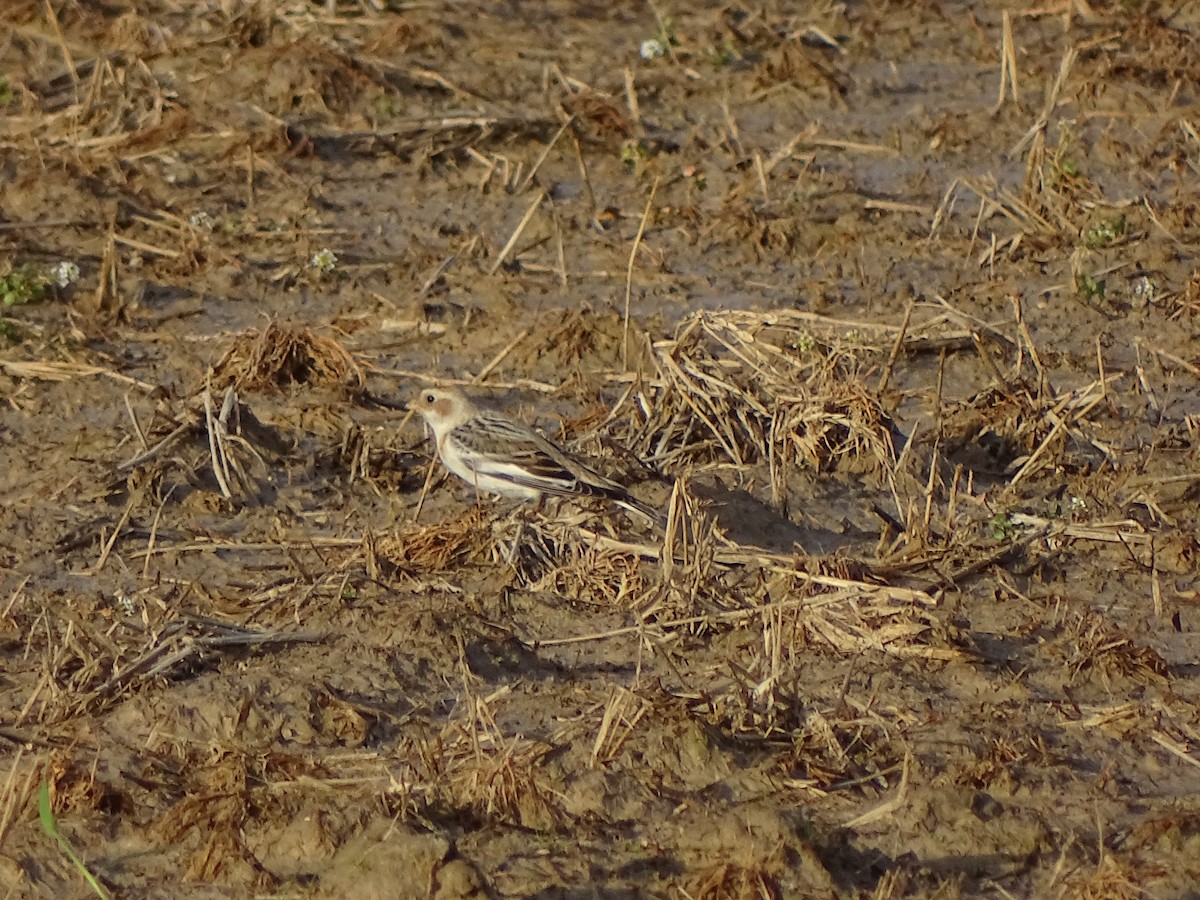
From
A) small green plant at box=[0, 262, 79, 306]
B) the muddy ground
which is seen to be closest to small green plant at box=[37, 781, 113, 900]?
the muddy ground

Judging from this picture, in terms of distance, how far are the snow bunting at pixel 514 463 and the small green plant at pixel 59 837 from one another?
7.83 feet

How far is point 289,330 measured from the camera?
8883mm

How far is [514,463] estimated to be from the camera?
766cm

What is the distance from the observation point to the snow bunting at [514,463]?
24.6ft

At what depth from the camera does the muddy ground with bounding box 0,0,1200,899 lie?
5852mm

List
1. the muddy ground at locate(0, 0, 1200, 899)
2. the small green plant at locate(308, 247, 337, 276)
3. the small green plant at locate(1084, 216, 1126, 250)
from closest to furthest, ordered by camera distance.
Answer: the muddy ground at locate(0, 0, 1200, 899) < the small green plant at locate(308, 247, 337, 276) < the small green plant at locate(1084, 216, 1126, 250)

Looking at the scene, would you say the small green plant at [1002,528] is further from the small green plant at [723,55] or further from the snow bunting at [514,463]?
the small green plant at [723,55]

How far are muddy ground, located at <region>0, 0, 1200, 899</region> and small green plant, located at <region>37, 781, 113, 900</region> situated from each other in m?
0.03

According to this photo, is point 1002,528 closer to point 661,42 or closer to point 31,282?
point 31,282

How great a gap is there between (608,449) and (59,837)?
317 centimetres

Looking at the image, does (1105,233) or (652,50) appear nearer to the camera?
(1105,233)

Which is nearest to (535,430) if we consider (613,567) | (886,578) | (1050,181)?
(613,567)

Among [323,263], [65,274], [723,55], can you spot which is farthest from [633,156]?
[65,274]

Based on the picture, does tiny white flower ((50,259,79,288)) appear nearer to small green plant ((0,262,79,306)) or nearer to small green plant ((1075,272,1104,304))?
small green plant ((0,262,79,306))
